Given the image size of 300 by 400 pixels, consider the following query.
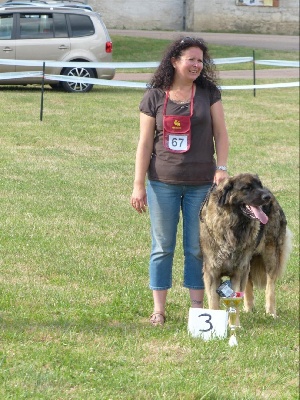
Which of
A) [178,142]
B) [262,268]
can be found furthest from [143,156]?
[262,268]

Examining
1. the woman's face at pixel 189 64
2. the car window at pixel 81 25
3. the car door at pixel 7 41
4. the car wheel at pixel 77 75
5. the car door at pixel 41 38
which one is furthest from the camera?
the car wheel at pixel 77 75

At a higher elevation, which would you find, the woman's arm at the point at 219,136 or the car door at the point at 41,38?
the car door at the point at 41,38

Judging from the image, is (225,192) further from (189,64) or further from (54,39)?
(54,39)

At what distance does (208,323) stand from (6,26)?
3.11m

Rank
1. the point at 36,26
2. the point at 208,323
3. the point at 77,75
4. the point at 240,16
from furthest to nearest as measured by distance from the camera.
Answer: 1. the point at 240,16
2. the point at 77,75
3. the point at 36,26
4. the point at 208,323

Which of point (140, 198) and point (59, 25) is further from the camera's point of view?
point (59, 25)

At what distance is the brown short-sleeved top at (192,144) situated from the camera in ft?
21.1

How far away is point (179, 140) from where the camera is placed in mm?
6422

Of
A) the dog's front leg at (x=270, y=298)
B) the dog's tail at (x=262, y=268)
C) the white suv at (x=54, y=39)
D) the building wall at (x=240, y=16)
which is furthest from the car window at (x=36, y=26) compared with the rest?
the dog's front leg at (x=270, y=298)

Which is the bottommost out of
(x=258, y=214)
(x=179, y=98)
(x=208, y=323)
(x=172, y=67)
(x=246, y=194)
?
(x=208, y=323)

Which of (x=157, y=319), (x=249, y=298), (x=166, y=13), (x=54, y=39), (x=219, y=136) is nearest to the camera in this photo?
(x=219, y=136)

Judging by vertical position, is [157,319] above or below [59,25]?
below

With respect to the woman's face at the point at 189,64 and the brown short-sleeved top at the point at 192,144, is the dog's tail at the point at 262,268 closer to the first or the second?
the brown short-sleeved top at the point at 192,144

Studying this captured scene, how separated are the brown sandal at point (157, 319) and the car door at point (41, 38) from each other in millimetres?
2437
